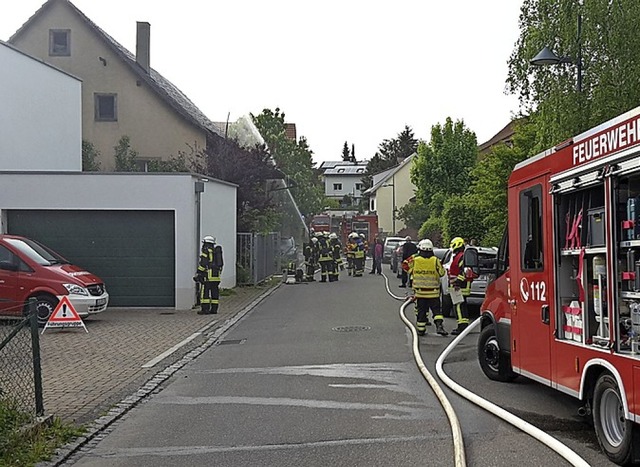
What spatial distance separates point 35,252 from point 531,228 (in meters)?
12.0

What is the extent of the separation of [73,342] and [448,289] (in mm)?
7653

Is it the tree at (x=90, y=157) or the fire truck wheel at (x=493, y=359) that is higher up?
the tree at (x=90, y=157)

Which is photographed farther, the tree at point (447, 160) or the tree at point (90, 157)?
the tree at point (447, 160)

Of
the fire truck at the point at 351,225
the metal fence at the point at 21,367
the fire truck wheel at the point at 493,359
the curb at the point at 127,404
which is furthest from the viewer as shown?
the fire truck at the point at 351,225

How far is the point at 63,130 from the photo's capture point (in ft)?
96.1

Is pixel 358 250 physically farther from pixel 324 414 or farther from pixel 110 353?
pixel 324 414

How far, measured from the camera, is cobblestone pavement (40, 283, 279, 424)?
10.1 meters

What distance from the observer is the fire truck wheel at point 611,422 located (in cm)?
677

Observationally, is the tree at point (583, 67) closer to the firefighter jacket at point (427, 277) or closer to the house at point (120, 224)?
the firefighter jacket at point (427, 277)

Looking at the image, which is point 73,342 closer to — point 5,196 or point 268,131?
point 5,196

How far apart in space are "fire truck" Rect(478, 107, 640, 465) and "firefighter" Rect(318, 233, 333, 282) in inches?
901

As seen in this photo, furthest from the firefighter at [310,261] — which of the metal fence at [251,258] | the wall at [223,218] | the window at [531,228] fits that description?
the window at [531,228]

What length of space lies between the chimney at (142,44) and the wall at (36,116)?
46.9ft

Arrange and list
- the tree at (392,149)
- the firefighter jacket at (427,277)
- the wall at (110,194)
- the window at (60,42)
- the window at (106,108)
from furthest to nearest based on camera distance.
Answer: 1. the tree at (392,149)
2. the window at (106,108)
3. the window at (60,42)
4. the wall at (110,194)
5. the firefighter jacket at (427,277)
